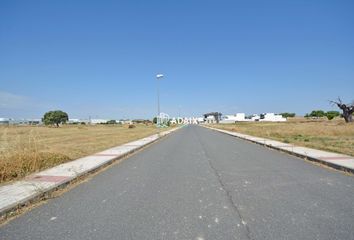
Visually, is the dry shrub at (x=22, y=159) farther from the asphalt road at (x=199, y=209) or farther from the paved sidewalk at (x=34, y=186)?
the asphalt road at (x=199, y=209)

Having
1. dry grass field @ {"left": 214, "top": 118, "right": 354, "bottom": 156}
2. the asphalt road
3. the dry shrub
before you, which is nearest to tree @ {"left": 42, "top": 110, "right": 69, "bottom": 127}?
dry grass field @ {"left": 214, "top": 118, "right": 354, "bottom": 156}

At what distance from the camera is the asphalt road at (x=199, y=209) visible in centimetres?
509

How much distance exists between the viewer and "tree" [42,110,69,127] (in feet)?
470

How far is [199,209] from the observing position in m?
6.41

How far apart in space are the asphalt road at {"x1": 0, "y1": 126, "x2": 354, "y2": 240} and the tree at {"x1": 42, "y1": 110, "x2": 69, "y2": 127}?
14295cm

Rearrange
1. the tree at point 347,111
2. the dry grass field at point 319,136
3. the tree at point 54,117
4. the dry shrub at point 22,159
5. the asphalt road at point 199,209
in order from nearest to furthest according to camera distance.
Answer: the asphalt road at point 199,209
the dry shrub at point 22,159
the dry grass field at point 319,136
the tree at point 347,111
the tree at point 54,117

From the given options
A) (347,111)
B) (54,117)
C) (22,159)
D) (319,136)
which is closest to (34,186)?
(22,159)

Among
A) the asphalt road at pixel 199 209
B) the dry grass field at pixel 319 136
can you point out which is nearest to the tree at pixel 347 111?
the dry grass field at pixel 319 136

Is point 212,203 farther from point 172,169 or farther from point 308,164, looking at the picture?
point 308,164

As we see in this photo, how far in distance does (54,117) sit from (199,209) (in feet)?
486

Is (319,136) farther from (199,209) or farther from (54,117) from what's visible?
(54,117)

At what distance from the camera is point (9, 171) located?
10375 mm

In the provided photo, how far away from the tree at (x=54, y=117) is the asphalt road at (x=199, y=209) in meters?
143

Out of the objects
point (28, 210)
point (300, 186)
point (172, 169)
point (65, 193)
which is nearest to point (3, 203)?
point (28, 210)
